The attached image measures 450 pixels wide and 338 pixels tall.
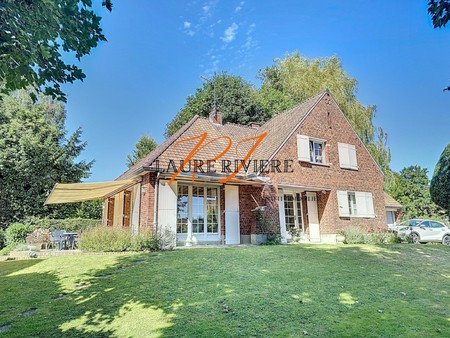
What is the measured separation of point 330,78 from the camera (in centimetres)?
2591

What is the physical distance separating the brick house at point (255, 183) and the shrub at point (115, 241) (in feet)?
2.51

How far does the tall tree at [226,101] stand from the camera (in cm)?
2892

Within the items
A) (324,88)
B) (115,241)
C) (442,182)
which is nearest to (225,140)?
(115,241)

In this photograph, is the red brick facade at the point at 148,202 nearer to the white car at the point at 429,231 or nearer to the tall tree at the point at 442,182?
the tall tree at the point at 442,182

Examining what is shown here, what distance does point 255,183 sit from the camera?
45.6 ft

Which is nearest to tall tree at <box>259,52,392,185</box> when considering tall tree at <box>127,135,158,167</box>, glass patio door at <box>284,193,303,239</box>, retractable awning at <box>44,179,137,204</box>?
glass patio door at <box>284,193,303,239</box>

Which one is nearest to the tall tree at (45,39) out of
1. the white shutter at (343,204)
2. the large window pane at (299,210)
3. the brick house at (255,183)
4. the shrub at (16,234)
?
the brick house at (255,183)

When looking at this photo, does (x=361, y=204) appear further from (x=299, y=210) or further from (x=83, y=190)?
(x=83, y=190)

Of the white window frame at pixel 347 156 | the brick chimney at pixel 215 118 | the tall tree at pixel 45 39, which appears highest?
the brick chimney at pixel 215 118

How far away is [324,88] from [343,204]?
1175 cm

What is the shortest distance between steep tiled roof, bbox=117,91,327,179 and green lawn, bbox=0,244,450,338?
5563 millimetres

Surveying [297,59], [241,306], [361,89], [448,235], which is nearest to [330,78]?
[361,89]

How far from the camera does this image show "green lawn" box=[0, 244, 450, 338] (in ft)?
14.6

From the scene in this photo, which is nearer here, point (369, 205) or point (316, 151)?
point (316, 151)
